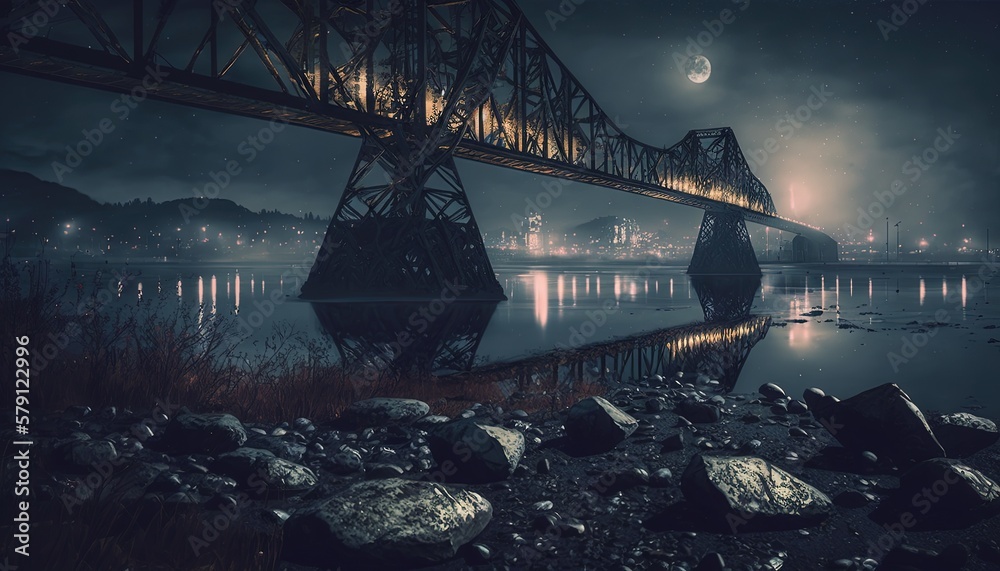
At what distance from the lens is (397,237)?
1013 inches

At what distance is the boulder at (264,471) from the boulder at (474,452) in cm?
119

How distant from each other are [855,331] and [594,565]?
16.9 metres

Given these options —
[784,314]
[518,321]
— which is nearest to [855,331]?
[784,314]

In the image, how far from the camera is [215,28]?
59.8ft

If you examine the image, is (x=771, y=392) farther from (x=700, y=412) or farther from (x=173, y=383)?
(x=173, y=383)

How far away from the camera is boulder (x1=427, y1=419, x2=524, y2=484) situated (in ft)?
17.0

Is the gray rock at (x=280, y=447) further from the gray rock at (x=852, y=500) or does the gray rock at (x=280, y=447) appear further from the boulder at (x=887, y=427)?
the boulder at (x=887, y=427)

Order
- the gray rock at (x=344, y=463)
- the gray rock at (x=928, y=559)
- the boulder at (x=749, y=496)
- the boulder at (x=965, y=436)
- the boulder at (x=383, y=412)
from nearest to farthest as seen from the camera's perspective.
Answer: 1. the gray rock at (x=928, y=559)
2. the boulder at (x=749, y=496)
3. the gray rock at (x=344, y=463)
4. the boulder at (x=965, y=436)
5. the boulder at (x=383, y=412)

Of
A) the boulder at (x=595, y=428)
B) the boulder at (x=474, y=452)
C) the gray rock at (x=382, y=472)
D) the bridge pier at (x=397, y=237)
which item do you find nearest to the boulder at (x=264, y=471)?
the gray rock at (x=382, y=472)

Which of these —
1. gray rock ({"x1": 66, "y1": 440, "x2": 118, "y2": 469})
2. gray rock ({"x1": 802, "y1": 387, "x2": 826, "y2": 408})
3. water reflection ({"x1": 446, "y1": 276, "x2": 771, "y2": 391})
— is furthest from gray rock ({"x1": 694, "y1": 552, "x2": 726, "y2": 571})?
water reflection ({"x1": 446, "y1": 276, "x2": 771, "y2": 391})

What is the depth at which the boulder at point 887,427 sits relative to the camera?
564 cm

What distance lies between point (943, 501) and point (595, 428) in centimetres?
299

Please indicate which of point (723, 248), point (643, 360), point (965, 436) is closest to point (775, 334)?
point (643, 360)

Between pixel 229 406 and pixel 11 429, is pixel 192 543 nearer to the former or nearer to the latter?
pixel 11 429
